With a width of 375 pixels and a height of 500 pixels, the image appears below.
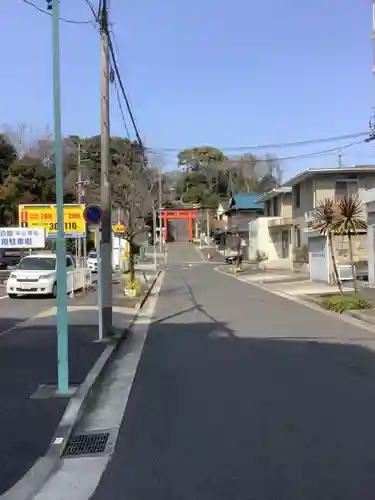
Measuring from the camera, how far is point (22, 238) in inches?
1511

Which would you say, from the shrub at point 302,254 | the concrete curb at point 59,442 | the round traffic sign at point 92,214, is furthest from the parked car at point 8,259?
the concrete curb at point 59,442

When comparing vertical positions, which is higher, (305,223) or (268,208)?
(268,208)

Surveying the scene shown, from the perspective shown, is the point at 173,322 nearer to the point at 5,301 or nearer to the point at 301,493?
the point at 5,301

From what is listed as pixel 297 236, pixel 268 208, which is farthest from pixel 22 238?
pixel 268 208

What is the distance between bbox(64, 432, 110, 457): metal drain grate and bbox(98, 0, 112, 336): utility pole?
6767 mm

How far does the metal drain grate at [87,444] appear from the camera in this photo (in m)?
5.87

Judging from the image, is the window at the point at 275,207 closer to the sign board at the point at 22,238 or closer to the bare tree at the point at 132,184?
the bare tree at the point at 132,184

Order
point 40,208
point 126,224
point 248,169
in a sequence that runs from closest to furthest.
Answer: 1. point 126,224
2. point 40,208
3. point 248,169

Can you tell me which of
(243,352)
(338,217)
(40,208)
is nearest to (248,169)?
(40,208)

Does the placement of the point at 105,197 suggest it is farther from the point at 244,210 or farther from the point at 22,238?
the point at 244,210

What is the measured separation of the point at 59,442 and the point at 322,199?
3686 centimetres

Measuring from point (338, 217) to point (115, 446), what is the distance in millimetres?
17701

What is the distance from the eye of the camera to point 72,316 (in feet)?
57.7

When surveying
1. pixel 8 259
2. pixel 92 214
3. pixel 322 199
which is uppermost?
pixel 322 199
